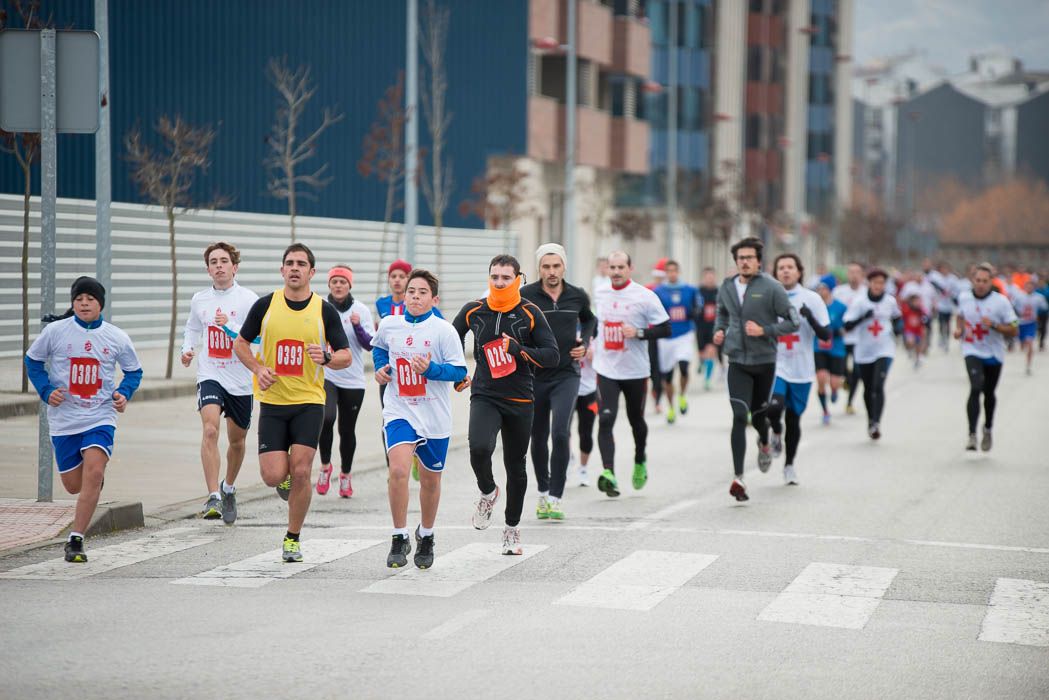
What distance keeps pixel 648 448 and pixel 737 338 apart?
13.0 feet

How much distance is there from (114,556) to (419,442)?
1.99 meters

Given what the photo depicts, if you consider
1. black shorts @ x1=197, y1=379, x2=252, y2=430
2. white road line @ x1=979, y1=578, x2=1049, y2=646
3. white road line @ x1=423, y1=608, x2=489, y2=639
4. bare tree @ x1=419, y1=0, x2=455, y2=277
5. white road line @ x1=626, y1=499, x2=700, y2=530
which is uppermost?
bare tree @ x1=419, y1=0, x2=455, y2=277

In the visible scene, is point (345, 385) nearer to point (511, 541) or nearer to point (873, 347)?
point (511, 541)

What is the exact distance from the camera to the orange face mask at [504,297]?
9.68 m

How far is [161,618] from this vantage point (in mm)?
7621

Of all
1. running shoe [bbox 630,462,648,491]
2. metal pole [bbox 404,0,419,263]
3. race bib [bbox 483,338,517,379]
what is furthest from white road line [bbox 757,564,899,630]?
metal pole [bbox 404,0,419,263]

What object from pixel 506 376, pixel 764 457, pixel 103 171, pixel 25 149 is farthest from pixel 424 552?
pixel 25 149

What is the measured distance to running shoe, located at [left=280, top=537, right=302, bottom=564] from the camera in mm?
9344

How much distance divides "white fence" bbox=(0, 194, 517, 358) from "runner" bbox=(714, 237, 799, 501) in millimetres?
5669

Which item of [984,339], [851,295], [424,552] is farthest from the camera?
[851,295]

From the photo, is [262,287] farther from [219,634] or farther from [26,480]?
[219,634]

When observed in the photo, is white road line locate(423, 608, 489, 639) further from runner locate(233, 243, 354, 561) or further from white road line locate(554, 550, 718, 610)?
runner locate(233, 243, 354, 561)

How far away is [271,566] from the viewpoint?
9258 mm

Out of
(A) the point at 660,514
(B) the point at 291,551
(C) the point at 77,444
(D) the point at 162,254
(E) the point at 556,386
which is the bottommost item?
(A) the point at 660,514
